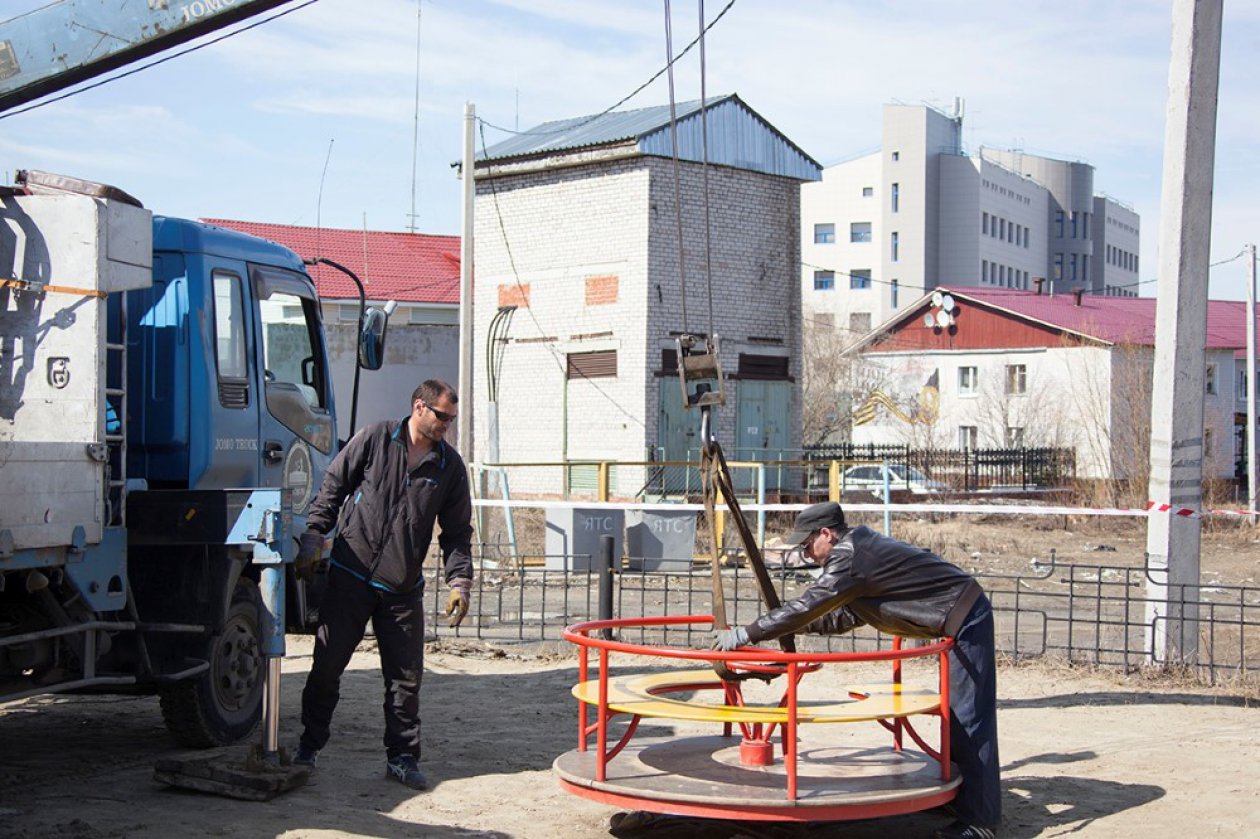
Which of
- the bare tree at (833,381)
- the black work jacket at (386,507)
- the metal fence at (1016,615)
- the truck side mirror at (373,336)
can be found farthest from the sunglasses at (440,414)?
the bare tree at (833,381)

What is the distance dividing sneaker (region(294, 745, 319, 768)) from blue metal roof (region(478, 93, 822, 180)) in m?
20.4

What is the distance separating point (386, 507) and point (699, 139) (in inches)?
845

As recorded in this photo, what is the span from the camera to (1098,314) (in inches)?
1992

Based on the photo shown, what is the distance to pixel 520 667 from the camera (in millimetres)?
11039

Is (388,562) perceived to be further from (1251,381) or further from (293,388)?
(1251,381)

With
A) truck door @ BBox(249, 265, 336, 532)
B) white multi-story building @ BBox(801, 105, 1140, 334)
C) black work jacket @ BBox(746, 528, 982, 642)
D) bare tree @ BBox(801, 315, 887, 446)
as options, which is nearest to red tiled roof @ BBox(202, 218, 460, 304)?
bare tree @ BBox(801, 315, 887, 446)

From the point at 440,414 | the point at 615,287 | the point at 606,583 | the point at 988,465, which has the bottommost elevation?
the point at 606,583

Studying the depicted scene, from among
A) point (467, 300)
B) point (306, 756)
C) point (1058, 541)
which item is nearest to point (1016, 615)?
point (306, 756)

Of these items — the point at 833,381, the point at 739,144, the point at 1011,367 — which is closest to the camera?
the point at 739,144

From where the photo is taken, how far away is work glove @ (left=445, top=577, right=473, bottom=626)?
706cm

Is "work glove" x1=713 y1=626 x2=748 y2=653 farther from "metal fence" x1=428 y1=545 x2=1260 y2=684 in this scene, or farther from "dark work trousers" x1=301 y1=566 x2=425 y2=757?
"metal fence" x1=428 y1=545 x2=1260 y2=684

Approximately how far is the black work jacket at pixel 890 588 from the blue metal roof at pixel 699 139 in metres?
20.7

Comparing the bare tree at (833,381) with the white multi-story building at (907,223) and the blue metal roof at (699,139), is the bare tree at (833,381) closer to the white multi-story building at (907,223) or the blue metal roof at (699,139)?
the white multi-story building at (907,223)

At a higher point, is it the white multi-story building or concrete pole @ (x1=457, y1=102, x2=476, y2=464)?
the white multi-story building
